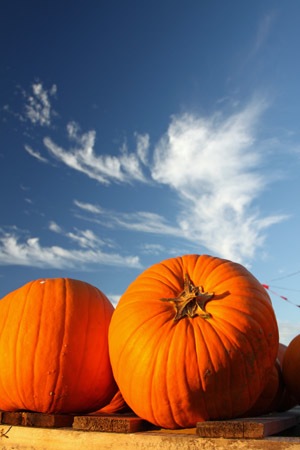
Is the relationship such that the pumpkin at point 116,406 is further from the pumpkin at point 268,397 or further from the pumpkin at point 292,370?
the pumpkin at point 292,370

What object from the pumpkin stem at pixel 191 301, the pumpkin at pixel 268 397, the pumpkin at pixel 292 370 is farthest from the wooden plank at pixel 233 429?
the pumpkin at pixel 292 370

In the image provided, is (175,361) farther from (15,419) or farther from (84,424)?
(15,419)

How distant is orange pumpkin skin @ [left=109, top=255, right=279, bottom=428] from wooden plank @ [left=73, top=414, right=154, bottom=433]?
0.08 metres

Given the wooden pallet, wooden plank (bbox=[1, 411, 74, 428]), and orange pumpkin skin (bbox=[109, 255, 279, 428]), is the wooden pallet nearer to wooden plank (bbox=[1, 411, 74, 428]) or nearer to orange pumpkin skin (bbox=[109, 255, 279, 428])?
wooden plank (bbox=[1, 411, 74, 428])

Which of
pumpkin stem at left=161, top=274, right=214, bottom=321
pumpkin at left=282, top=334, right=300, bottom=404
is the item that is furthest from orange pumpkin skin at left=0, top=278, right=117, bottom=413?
pumpkin at left=282, top=334, right=300, bottom=404

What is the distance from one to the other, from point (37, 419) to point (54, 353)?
401 mm

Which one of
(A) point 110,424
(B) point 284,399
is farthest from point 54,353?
(B) point 284,399

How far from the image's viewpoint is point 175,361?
2.63m

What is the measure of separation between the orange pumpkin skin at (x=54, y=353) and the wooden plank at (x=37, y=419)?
105mm

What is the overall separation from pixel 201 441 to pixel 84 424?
2.42ft

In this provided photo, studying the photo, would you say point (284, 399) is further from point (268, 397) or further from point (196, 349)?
point (196, 349)

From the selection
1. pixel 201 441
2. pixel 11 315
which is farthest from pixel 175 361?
pixel 11 315

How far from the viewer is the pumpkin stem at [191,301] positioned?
2.78m

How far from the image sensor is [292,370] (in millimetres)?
3809
